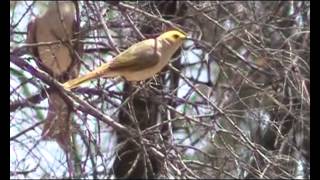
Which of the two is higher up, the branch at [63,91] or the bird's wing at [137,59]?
the bird's wing at [137,59]

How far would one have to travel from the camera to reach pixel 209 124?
108 inches

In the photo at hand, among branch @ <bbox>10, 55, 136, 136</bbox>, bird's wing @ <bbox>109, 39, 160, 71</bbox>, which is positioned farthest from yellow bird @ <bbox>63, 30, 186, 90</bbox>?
branch @ <bbox>10, 55, 136, 136</bbox>

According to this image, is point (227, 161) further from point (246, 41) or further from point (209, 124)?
point (246, 41)

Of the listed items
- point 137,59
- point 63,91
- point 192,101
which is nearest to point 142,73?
point 137,59

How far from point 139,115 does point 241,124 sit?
0.54m

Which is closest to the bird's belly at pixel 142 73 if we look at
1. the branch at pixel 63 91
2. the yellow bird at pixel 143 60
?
→ the yellow bird at pixel 143 60

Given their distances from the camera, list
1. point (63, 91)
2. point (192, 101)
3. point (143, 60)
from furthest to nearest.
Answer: point (192, 101)
point (63, 91)
point (143, 60)

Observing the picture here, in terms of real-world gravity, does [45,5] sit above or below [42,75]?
above

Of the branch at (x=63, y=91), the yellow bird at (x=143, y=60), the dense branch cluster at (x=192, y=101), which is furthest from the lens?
the dense branch cluster at (x=192, y=101)

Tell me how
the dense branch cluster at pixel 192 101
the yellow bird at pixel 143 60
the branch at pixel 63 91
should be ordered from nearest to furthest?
1. the yellow bird at pixel 143 60
2. the branch at pixel 63 91
3. the dense branch cluster at pixel 192 101

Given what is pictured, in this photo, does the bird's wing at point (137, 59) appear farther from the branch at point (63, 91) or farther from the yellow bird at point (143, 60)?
the branch at point (63, 91)

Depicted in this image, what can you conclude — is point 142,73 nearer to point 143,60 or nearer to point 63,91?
point 143,60
